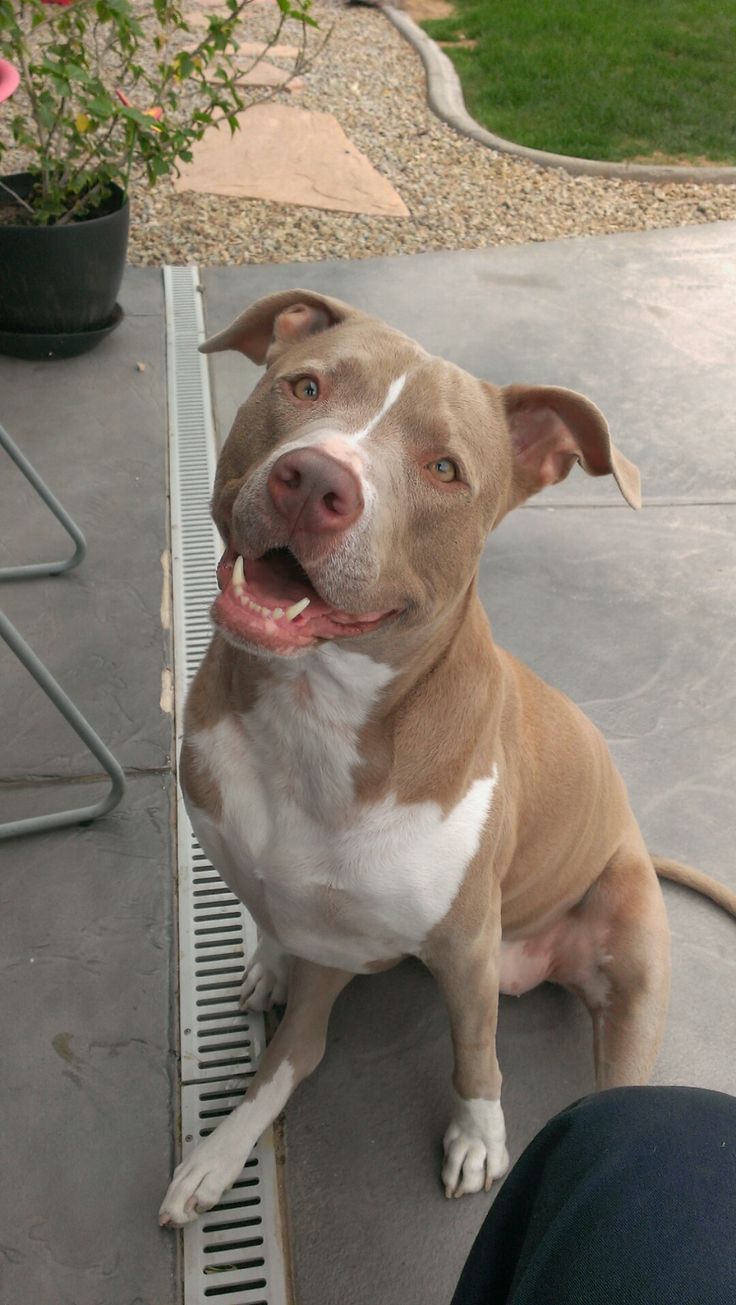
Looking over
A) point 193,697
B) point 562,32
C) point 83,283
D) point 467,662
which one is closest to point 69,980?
point 193,697

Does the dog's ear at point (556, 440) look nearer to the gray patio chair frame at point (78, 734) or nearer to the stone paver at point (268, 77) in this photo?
the gray patio chair frame at point (78, 734)

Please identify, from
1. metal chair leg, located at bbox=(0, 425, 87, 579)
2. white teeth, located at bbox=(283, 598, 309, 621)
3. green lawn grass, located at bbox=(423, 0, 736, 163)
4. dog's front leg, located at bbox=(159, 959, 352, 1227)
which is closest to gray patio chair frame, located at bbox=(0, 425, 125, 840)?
metal chair leg, located at bbox=(0, 425, 87, 579)

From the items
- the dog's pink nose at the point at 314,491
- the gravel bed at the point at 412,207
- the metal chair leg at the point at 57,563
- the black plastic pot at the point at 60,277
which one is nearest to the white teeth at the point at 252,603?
the dog's pink nose at the point at 314,491

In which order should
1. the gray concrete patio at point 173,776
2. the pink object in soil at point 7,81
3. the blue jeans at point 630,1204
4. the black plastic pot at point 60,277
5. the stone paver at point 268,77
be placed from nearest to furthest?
1. the blue jeans at point 630,1204
2. the gray concrete patio at point 173,776
3. the pink object in soil at point 7,81
4. the black plastic pot at point 60,277
5. the stone paver at point 268,77

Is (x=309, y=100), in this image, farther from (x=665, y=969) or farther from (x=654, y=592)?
(x=665, y=969)

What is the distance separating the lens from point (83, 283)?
4320 millimetres

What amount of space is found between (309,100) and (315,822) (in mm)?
6825

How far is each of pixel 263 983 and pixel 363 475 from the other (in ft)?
4.18

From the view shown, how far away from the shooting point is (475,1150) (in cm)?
211

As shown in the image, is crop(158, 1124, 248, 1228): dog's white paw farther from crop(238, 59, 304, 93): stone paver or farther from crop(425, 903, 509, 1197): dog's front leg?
crop(238, 59, 304, 93): stone paver

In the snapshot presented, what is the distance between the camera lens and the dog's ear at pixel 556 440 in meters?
1.82

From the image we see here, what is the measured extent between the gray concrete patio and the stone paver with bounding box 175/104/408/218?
92 centimetres

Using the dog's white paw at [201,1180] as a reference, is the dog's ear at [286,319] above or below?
above

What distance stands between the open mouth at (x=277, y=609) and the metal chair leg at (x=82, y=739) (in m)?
0.94
